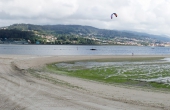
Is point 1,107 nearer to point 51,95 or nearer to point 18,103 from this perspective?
point 18,103

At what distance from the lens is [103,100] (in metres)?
13.9

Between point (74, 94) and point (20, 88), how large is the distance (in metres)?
3.87

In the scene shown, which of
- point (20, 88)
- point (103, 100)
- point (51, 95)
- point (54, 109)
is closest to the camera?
point (54, 109)

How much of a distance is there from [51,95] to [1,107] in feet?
11.6

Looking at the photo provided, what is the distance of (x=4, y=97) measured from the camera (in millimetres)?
14031

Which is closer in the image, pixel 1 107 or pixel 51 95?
pixel 1 107

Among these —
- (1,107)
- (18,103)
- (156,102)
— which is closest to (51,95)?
(18,103)

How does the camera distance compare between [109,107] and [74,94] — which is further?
[74,94]

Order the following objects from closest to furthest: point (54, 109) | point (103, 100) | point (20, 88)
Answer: point (54, 109), point (103, 100), point (20, 88)

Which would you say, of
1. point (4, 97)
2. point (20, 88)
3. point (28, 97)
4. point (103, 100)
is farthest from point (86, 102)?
point (20, 88)

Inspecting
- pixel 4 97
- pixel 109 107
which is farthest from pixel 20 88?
pixel 109 107

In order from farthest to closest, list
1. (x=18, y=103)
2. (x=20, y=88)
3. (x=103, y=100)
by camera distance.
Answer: (x=20, y=88)
(x=103, y=100)
(x=18, y=103)

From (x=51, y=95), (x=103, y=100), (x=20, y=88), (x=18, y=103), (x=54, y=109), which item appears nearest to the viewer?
(x=54, y=109)

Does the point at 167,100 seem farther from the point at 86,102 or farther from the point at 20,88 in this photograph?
the point at 20,88
